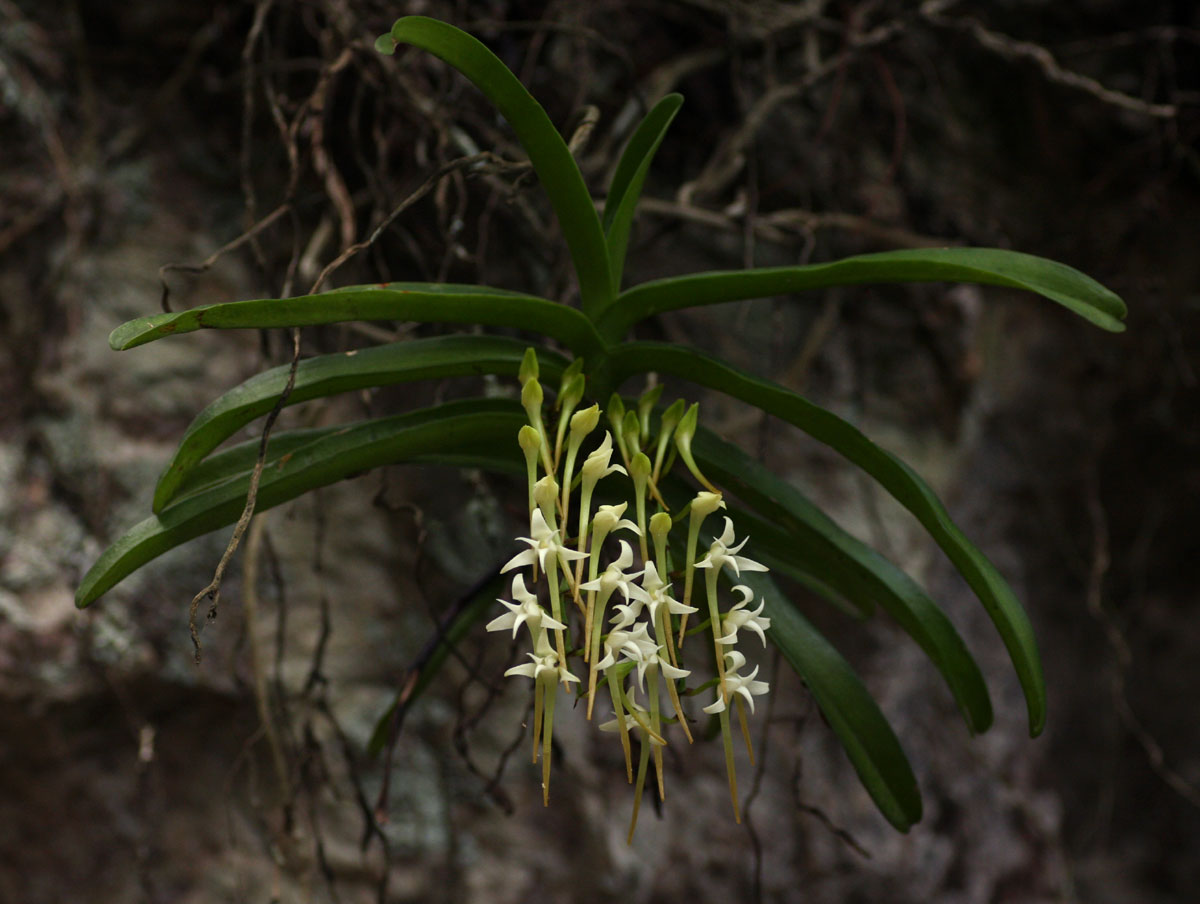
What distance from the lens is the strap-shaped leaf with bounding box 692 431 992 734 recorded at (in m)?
0.69

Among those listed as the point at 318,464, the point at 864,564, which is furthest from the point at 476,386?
the point at 864,564

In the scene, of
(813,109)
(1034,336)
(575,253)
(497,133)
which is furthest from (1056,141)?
(575,253)

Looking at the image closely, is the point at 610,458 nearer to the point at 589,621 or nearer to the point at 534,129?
the point at 589,621

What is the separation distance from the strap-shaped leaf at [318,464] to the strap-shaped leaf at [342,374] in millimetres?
24

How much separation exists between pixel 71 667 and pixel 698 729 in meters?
0.73

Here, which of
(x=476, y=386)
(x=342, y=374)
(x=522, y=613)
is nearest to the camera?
(x=522, y=613)

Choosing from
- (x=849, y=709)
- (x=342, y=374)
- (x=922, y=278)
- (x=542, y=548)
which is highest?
(x=922, y=278)

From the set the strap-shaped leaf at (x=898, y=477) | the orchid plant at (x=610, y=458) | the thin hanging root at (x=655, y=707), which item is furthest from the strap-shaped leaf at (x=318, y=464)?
the thin hanging root at (x=655, y=707)

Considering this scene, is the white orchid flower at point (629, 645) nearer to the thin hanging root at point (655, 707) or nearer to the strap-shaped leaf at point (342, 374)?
the thin hanging root at point (655, 707)

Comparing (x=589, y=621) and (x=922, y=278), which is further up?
(x=922, y=278)

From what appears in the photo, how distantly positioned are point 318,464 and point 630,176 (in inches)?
13.5

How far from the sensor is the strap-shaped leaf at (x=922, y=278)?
0.59m

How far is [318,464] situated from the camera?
0.64 meters

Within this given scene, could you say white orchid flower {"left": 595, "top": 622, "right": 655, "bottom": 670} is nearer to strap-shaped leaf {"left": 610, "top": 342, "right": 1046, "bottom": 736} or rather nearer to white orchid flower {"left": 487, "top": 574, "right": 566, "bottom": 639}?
white orchid flower {"left": 487, "top": 574, "right": 566, "bottom": 639}
